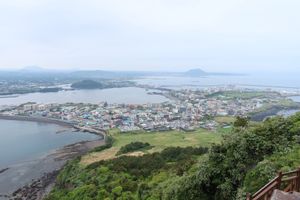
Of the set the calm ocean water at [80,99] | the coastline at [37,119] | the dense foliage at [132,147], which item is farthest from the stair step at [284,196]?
the calm ocean water at [80,99]

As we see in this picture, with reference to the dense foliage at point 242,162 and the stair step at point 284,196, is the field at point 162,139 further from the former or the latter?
the stair step at point 284,196

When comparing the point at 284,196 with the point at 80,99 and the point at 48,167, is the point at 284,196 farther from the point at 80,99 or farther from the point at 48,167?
the point at 80,99

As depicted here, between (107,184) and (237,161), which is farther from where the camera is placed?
(107,184)

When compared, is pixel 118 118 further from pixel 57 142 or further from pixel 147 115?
pixel 57 142

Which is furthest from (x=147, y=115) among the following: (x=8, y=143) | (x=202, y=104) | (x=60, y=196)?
(x=60, y=196)

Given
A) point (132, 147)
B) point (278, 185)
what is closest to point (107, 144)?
point (132, 147)

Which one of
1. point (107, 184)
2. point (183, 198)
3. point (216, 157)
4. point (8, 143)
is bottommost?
point (8, 143)
